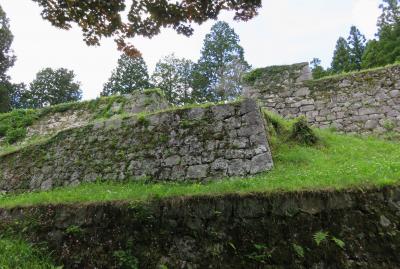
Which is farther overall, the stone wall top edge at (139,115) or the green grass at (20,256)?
the stone wall top edge at (139,115)

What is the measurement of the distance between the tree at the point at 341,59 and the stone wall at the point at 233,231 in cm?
2394

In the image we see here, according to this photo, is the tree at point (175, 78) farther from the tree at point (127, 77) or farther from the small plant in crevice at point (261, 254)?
Answer: the small plant in crevice at point (261, 254)

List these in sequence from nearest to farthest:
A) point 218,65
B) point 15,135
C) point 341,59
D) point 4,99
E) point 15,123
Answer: point 15,135 → point 15,123 → point 4,99 → point 341,59 → point 218,65

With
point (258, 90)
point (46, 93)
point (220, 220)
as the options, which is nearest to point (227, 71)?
point (46, 93)

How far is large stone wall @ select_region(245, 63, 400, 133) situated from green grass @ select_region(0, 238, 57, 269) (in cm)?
764

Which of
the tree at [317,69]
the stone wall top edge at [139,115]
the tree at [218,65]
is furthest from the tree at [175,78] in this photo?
the stone wall top edge at [139,115]

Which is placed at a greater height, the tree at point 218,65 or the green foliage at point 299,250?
the tree at point 218,65

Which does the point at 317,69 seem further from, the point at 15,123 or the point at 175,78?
the point at 15,123

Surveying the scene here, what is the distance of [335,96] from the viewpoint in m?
9.80

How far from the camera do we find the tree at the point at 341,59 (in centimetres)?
2633

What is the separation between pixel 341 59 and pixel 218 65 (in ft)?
34.1

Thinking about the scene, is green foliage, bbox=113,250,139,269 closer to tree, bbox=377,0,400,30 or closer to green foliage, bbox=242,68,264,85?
green foliage, bbox=242,68,264,85

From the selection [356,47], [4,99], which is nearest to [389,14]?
[356,47]

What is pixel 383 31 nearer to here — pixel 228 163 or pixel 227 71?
pixel 227 71
